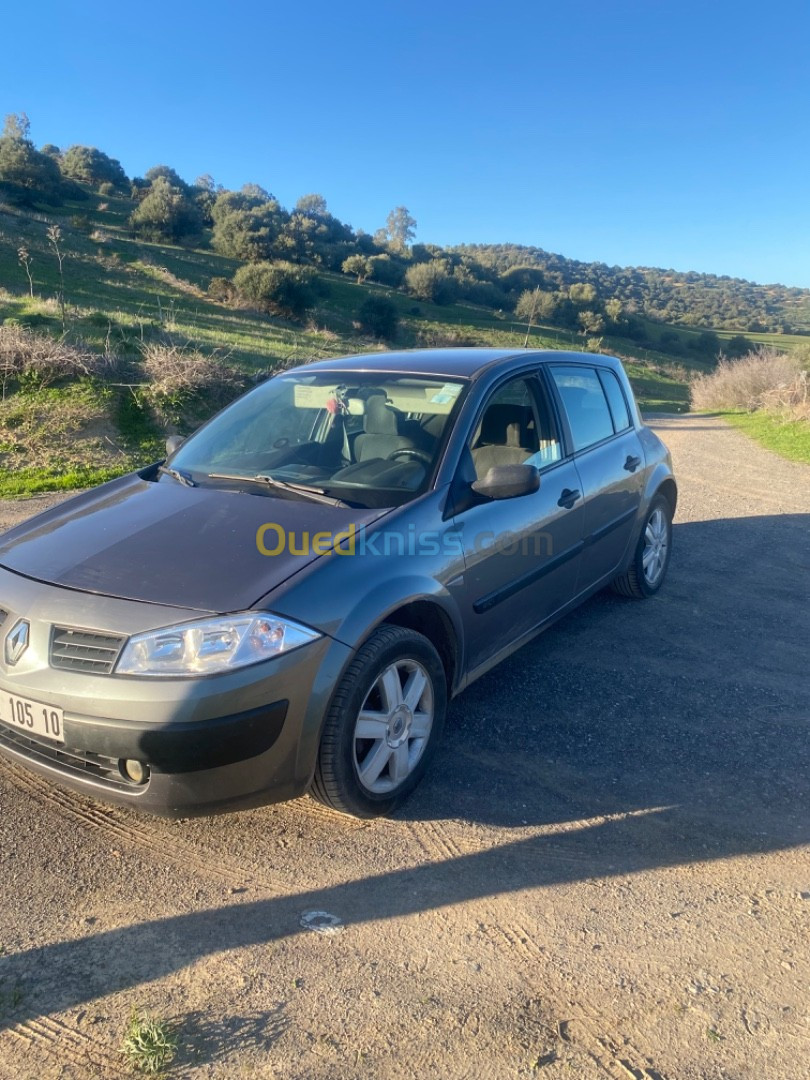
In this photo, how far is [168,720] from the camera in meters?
2.42

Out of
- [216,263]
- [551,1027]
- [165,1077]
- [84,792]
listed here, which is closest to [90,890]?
[84,792]

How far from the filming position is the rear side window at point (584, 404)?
15.0ft

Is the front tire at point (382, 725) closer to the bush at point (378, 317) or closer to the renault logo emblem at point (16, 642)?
the renault logo emblem at point (16, 642)

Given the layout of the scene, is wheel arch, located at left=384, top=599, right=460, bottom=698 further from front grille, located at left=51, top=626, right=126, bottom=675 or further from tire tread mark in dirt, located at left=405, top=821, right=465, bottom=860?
front grille, located at left=51, top=626, right=126, bottom=675

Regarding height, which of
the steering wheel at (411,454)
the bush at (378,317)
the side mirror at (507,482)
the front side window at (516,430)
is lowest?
the side mirror at (507,482)

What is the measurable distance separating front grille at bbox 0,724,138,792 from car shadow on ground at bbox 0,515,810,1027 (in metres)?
0.47

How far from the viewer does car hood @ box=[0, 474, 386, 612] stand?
269 cm

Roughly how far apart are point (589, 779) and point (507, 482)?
1.33 metres

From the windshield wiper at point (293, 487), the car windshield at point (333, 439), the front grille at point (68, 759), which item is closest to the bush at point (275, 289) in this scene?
the car windshield at point (333, 439)

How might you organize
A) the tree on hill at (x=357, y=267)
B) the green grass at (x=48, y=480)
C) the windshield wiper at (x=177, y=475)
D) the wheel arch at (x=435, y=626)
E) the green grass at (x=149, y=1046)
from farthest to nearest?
the tree on hill at (x=357, y=267) < the green grass at (x=48, y=480) < the windshield wiper at (x=177, y=475) < the wheel arch at (x=435, y=626) < the green grass at (x=149, y=1046)

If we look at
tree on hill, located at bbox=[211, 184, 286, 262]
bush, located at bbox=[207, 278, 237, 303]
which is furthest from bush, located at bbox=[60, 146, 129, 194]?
bush, located at bbox=[207, 278, 237, 303]

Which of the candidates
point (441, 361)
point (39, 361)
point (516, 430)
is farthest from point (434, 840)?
point (39, 361)

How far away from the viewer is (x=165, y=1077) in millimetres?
1878

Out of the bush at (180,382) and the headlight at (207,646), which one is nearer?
the headlight at (207,646)
